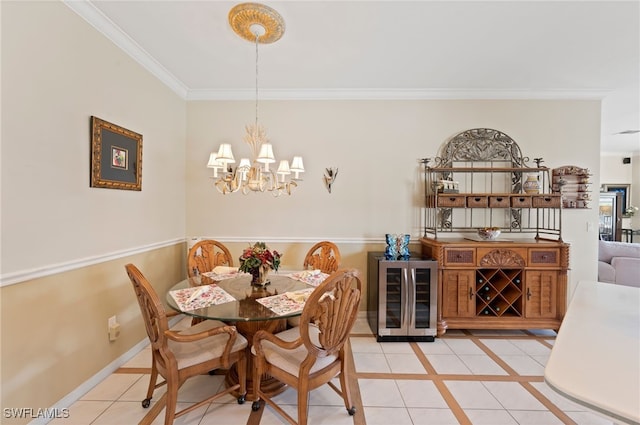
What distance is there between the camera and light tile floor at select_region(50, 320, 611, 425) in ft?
5.80

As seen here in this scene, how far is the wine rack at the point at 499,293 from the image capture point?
2848 millimetres

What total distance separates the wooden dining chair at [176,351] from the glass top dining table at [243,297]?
4.8 inches

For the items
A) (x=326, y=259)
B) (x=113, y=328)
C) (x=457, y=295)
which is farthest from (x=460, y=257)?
(x=113, y=328)

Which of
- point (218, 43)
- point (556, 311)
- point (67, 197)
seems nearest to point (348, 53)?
point (218, 43)

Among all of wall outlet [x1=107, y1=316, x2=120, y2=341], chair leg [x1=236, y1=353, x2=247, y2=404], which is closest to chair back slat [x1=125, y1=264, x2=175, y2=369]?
chair leg [x1=236, y1=353, x2=247, y2=404]

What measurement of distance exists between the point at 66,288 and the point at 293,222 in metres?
2.04

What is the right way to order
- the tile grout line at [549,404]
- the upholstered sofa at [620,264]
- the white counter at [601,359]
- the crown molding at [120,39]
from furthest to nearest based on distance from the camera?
the upholstered sofa at [620,264] < the crown molding at [120,39] < the tile grout line at [549,404] < the white counter at [601,359]

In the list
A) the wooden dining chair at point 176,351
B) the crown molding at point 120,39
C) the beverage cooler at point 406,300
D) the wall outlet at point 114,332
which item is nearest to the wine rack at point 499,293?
the beverage cooler at point 406,300

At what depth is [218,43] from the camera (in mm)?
2318

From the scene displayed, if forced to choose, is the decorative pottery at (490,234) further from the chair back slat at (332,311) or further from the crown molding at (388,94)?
the chair back slat at (332,311)

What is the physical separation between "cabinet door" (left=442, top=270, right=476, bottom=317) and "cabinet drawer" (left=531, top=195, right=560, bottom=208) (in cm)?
111

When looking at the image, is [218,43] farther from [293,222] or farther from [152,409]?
[152,409]

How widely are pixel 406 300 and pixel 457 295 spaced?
0.55 meters

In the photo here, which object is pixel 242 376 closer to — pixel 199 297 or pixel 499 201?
pixel 199 297
